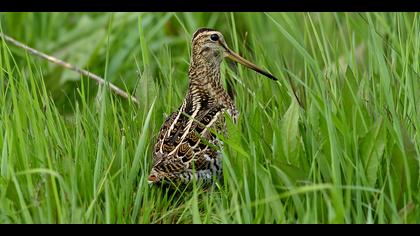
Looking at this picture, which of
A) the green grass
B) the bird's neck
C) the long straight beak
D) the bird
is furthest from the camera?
the bird's neck

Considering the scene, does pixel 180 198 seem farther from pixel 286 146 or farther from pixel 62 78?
pixel 62 78

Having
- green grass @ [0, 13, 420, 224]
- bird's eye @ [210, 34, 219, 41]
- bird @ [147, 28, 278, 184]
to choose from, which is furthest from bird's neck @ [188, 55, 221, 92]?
green grass @ [0, 13, 420, 224]

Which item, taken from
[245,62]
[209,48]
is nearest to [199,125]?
[245,62]

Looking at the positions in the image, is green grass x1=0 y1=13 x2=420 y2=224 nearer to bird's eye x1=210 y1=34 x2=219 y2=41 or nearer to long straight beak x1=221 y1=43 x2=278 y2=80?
long straight beak x1=221 y1=43 x2=278 y2=80

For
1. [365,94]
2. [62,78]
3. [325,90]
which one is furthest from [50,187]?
[62,78]

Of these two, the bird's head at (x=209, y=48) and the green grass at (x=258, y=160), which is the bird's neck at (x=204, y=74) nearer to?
the bird's head at (x=209, y=48)

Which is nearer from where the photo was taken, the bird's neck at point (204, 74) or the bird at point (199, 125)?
the bird at point (199, 125)

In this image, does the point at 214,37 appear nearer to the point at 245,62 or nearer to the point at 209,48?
the point at 209,48

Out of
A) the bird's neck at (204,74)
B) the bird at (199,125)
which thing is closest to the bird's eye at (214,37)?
the bird at (199,125)
